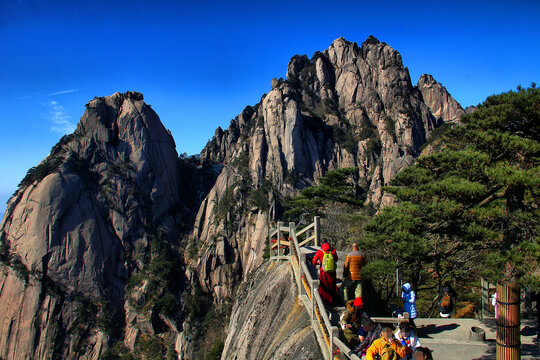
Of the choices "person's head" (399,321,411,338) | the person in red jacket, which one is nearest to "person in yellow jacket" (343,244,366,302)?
the person in red jacket

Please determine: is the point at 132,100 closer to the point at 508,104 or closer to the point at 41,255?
the point at 41,255

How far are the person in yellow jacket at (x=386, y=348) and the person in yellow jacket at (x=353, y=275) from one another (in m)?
2.65

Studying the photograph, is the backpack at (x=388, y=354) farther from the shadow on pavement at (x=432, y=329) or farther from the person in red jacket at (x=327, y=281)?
the shadow on pavement at (x=432, y=329)

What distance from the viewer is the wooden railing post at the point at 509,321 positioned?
532cm

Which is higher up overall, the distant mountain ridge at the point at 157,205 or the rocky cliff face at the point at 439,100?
the rocky cliff face at the point at 439,100

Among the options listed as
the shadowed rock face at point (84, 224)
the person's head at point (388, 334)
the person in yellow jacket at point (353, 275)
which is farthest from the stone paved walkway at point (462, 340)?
the shadowed rock face at point (84, 224)

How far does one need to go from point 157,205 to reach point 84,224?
12.1 metres

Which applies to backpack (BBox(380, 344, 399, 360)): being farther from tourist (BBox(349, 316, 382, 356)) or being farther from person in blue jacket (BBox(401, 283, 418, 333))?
person in blue jacket (BBox(401, 283, 418, 333))

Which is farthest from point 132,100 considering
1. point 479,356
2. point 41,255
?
point 479,356

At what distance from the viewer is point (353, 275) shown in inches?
335

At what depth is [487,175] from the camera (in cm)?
902

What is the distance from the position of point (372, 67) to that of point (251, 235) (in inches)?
1880

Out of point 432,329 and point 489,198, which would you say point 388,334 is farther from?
point 489,198

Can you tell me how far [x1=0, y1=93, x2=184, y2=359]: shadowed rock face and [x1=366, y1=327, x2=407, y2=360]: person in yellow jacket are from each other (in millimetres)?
56268
